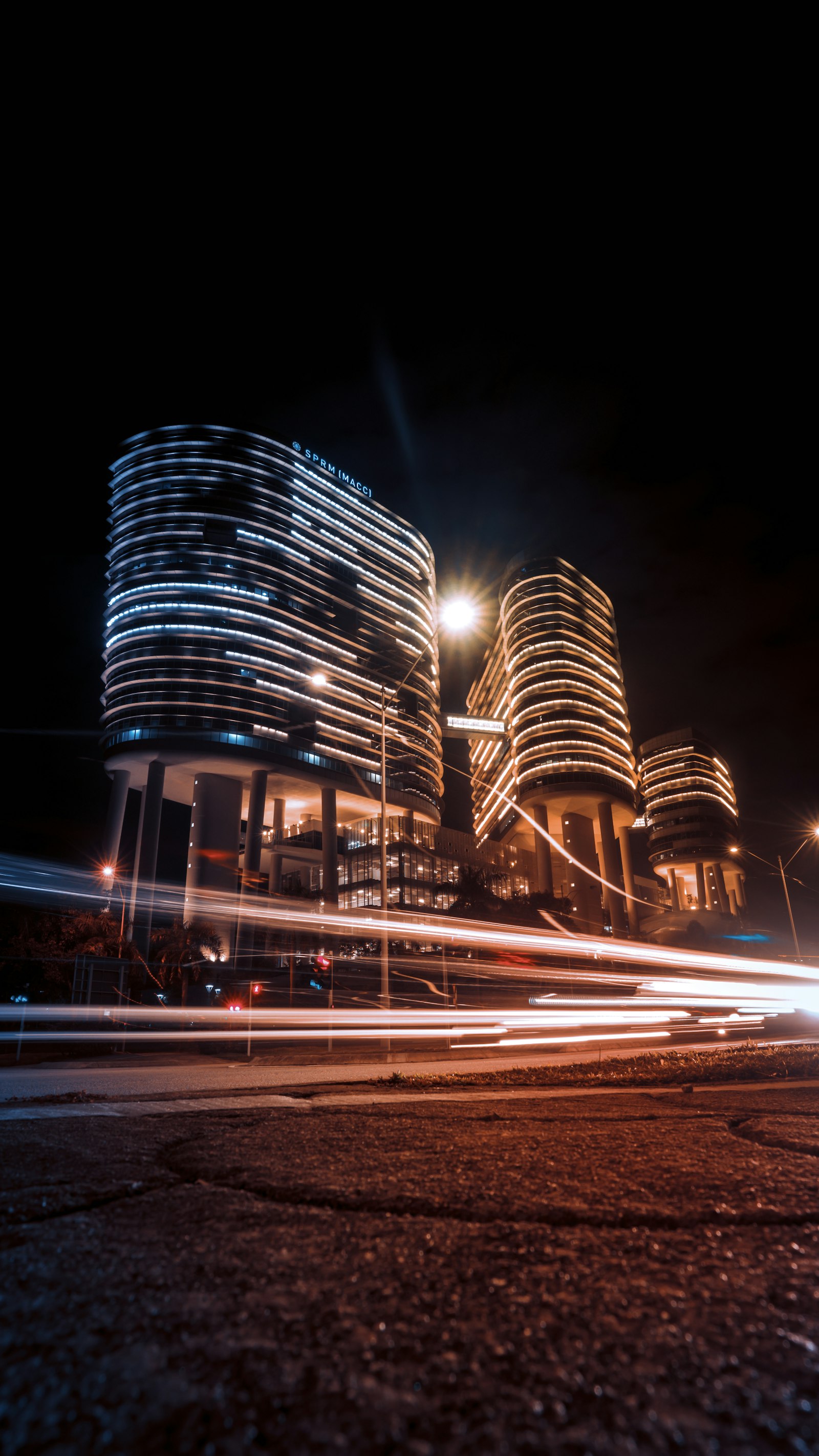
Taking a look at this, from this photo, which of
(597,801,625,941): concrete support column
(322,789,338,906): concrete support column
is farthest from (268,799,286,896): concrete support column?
(597,801,625,941): concrete support column

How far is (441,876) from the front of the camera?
8350 centimetres

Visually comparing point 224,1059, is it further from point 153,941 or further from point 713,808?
point 713,808

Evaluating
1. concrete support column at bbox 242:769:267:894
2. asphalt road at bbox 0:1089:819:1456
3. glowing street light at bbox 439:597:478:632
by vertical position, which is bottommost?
asphalt road at bbox 0:1089:819:1456

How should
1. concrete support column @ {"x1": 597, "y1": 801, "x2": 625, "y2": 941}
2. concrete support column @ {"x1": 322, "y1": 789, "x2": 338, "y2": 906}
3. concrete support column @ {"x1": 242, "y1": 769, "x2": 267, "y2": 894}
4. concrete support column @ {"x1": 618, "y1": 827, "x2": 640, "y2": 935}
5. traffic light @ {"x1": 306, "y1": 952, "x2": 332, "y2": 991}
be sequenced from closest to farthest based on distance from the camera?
traffic light @ {"x1": 306, "y1": 952, "x2": 332, "y2": 991}
concrete support column @ {"x1": 242, "y1": 769, "x2": 267, "y2": 894}
concrete support column @ {"x1": 322, "y1": 789, "x2": 338, "y2": 906}
concrete support column @ {"x1": 597, "y1": 801, "x2": 625, "y2": 941}
concrete support column @ {"x1": 618, "y1": 827, "x2": 640, "y2": 935}

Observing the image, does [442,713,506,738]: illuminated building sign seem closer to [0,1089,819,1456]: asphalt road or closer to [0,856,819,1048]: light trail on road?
[0,856,819,1048]: light trail on road

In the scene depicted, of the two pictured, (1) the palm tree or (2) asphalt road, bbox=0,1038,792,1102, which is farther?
(1) the palm tree

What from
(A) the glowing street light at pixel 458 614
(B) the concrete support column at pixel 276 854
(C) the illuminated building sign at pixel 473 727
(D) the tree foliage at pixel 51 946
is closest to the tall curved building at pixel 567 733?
(C) the illuminated building sign at pixel 473 727

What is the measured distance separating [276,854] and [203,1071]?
7438 centimetres

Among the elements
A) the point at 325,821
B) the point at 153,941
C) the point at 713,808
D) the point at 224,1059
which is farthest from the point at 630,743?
the point at 224,1059

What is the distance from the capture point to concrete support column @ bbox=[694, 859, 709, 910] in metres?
125

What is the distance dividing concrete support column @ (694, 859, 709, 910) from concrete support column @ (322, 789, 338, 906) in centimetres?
7990

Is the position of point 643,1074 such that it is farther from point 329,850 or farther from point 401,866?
point 401,866

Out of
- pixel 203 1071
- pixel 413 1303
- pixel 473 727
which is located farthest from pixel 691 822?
pixel 413 1303

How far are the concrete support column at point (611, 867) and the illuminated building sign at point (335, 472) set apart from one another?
5513 centimetres
